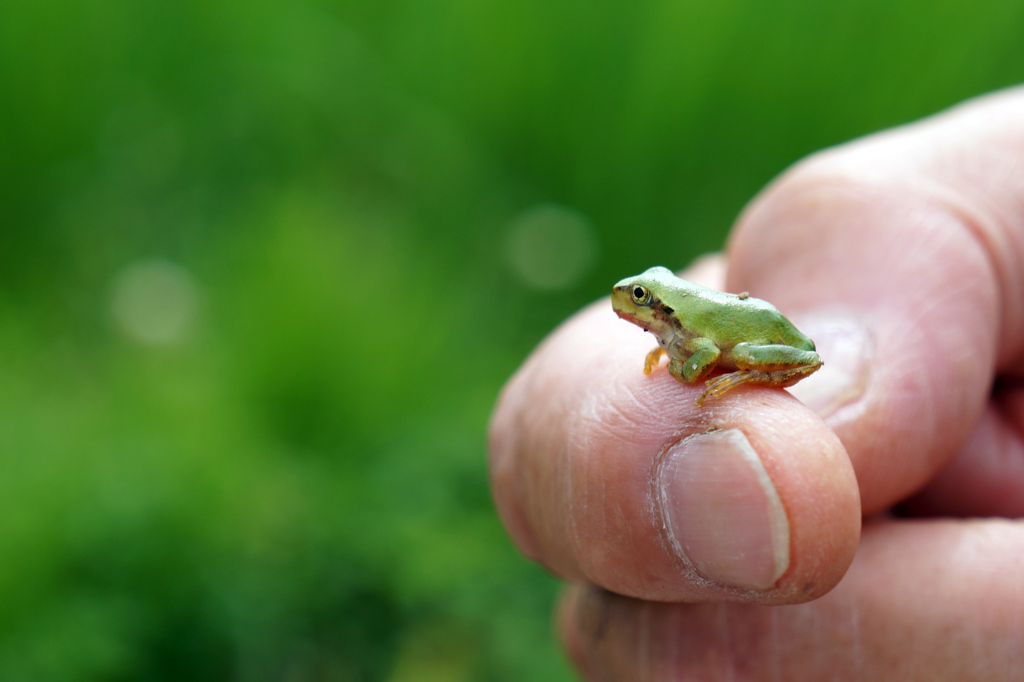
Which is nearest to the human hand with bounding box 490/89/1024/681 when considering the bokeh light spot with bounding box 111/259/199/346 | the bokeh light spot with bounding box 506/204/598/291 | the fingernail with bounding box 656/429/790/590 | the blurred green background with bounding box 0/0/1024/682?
the fingernail with bounding box 656/429/790/590

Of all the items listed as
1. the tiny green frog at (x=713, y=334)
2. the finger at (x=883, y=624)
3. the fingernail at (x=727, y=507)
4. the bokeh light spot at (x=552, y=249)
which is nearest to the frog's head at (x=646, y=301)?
the tiny green frog at (x=713, y=334)

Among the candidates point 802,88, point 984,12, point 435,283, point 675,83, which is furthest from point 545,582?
point 984,12

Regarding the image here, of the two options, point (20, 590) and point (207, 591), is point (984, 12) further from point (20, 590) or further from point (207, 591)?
point (20, 590)

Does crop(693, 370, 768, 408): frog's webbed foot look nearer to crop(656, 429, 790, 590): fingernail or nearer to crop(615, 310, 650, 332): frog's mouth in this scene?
crop(656, 429, 790, 590): fingernail

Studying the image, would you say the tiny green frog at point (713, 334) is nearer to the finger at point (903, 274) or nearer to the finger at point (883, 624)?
the finger at point (903, 274)

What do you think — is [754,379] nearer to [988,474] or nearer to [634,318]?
[634,318]
